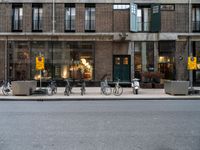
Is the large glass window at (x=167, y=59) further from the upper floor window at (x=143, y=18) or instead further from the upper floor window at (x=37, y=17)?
the upper floor window at (x=37, y=17)

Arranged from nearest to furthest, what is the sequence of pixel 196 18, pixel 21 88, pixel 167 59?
pixel 21 88 < pixel 167 59 < pixel 196 18

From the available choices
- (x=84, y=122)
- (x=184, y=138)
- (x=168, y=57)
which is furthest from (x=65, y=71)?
(x=184, y=138)

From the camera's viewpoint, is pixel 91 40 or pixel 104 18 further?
pixel 104 18

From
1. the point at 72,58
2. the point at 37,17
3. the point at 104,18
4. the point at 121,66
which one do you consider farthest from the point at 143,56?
the point at 37,17

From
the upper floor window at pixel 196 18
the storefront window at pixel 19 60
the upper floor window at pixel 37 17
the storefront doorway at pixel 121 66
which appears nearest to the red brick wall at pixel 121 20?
the storefront doorway at pixel 121 66

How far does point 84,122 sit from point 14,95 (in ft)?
40.5

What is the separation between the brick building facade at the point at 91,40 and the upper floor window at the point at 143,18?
12.2 inches

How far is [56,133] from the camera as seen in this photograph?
7832 mm

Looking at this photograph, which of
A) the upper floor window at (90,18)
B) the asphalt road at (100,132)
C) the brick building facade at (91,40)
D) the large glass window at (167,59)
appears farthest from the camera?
the large glass window at (167,59)

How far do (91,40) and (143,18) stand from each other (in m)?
5.97

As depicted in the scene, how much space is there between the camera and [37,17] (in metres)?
29.1

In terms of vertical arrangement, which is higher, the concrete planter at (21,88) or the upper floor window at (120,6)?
the upper floor window at (120,6)

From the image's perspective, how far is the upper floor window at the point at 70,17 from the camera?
2897cm

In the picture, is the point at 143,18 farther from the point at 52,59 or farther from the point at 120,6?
the point at 52,59
